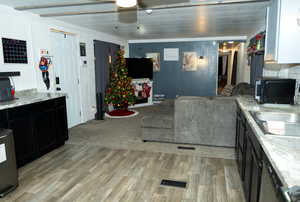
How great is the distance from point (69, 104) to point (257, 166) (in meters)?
4.37

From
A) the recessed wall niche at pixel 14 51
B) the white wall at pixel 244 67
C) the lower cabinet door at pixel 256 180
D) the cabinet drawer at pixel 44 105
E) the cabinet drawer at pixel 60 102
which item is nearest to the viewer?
the lower cabinet door at pixel 256 180

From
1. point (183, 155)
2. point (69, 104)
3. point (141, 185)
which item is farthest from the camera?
point (69, 104)

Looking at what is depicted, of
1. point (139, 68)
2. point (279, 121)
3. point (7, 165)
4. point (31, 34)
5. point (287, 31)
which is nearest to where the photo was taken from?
point (287, 31)

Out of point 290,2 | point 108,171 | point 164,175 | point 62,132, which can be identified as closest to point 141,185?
point 164,175

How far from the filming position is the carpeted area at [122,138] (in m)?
3.69

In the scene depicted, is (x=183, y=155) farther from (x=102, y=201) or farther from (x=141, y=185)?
(x=102, y=201)

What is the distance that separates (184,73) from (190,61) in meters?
0.47

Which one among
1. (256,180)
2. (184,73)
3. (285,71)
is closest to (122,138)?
(256,180)

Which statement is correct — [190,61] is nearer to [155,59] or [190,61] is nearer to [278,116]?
[155,59]

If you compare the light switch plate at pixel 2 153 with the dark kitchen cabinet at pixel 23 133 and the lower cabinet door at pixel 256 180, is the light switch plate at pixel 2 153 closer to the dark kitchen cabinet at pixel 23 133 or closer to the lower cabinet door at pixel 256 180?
the dark kitchen cabinet at pixel 23 133

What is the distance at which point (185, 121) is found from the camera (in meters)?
3.88

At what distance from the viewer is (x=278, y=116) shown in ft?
7.76

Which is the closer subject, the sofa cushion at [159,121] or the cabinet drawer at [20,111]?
the cabinet drawer at [20,111]

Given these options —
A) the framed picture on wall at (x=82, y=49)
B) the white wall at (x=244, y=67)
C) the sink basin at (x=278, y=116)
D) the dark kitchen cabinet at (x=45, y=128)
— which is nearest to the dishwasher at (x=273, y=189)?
the sink basin at (x=278, y=116)
